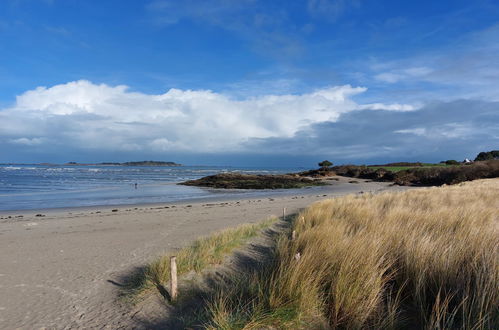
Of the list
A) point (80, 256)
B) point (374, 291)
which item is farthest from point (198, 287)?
point (80, 256)

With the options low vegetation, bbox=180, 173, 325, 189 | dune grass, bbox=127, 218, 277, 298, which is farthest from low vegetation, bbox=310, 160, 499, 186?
dune grass, bbox=127, 218, 277, 298

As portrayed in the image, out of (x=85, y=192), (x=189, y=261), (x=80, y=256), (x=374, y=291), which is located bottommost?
(x=80, y=256)

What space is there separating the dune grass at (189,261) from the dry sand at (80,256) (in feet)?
1.55

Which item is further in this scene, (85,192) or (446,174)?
(446,174)

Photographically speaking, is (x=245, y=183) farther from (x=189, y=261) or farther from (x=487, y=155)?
(x=487, y=155)

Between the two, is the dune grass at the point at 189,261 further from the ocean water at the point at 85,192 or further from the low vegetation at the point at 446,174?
the low vegetation at the point at 446,174

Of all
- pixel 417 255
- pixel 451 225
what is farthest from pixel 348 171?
pixel 417 255

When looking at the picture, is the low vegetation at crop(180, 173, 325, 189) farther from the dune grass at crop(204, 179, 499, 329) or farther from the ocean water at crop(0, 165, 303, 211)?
the dune grass at crop(204, 179, 499, 329)

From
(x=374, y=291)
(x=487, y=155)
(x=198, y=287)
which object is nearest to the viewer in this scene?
(x=374, y=291)

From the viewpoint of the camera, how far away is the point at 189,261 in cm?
691

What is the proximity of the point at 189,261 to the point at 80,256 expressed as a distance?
3893 millimetres

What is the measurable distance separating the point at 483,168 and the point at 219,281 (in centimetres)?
3909

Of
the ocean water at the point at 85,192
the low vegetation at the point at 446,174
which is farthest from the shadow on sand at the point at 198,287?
the low vegetation at the point at 446,174

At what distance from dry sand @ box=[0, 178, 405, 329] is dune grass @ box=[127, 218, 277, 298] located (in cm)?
47
